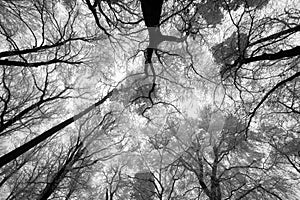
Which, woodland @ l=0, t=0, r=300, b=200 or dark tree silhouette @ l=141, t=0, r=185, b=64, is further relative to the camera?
woodland @ l=0, t=0, r=300, b=200

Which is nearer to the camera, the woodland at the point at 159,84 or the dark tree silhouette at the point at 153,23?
the dark tree silhouette at the point at 153,23

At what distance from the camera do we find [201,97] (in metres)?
3.59

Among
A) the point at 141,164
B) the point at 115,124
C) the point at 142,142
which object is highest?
the point at 115,124

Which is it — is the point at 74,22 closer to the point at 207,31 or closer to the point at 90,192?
the point at 207,31

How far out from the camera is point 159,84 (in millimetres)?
3494

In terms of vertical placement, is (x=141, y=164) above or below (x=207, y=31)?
below

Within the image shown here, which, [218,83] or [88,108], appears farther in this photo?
[88,108]

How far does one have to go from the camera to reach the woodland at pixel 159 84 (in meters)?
2.49

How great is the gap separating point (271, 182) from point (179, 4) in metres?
5.69

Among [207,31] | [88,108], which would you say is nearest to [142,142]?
[88,108]

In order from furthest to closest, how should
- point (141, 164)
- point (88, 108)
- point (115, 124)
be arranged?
point (141, 164)
point (115, 124)
point (88, 108)

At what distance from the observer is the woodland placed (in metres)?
2.49

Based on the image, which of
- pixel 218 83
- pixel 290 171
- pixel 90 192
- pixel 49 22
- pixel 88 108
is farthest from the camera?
pixel 90 192

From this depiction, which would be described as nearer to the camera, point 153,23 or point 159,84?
point 153,23
